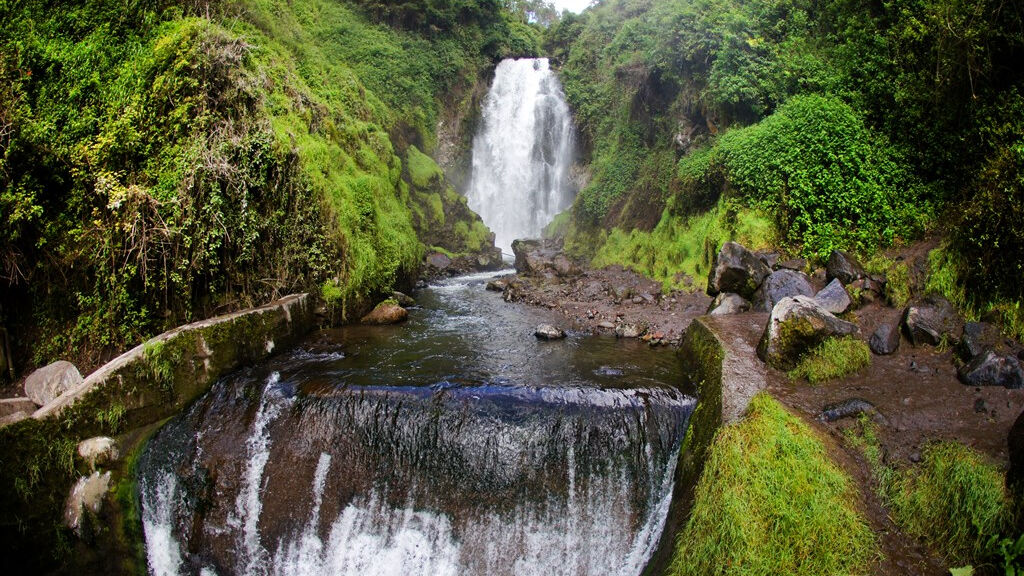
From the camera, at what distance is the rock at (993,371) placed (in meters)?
5.28

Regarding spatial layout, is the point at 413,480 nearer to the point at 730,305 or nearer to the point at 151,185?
the point at 151,185

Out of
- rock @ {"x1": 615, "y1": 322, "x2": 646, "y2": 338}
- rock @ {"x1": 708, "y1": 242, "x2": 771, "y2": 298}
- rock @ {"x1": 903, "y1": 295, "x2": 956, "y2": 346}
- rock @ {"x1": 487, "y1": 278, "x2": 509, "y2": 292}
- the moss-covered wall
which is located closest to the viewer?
the moss-covered wall

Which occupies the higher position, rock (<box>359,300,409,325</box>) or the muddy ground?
the muddy ground

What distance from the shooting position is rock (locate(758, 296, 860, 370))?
655cm

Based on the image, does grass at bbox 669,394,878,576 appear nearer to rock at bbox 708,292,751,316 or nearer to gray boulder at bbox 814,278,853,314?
gray boulder at bbox 814,278,853,314

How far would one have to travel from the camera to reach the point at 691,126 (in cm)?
1572

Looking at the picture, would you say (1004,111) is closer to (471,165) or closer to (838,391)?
(838,391)

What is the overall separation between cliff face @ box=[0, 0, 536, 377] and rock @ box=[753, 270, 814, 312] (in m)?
8.15

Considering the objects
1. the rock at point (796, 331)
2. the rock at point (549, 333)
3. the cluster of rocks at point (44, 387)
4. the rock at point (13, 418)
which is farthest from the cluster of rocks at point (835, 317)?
the cluster of rocks at point (44, 387)

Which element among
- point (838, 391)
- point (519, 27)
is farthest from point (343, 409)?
point (519, 27)

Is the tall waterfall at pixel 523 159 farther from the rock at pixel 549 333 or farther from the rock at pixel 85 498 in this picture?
the rock at pixel 85 498

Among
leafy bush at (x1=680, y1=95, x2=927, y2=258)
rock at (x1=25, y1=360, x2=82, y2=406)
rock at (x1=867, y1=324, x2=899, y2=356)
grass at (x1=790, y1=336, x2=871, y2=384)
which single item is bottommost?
rock at (x1=25, y1=360, x2=82, y2=406)

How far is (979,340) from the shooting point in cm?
593

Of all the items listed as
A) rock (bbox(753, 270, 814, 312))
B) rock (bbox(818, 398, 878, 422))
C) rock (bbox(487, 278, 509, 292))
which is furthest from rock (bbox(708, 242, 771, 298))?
rock (bbox(487, 278, 509, 292))
